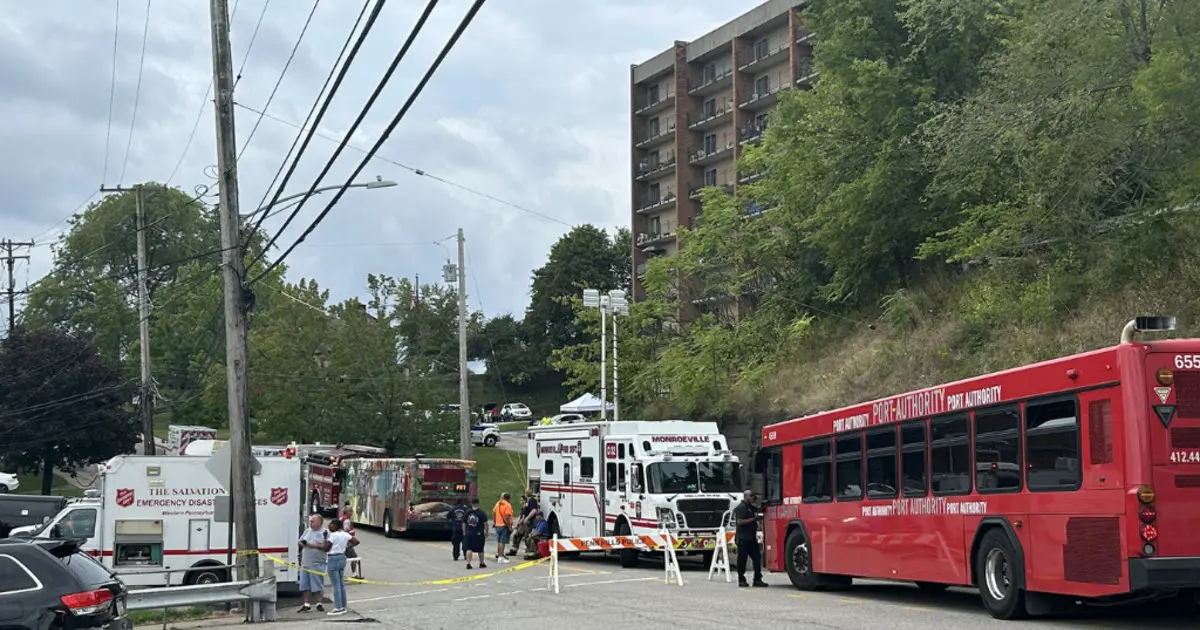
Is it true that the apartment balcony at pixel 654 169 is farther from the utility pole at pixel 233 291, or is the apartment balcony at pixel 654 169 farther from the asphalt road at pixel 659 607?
the utility pole at pixel 233 291

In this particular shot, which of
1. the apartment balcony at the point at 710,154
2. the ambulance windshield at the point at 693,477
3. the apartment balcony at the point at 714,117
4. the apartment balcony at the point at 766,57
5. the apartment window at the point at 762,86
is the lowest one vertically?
the ambulance windshield at the point at 693,477

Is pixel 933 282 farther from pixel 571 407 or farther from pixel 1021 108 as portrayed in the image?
pixel 571 407

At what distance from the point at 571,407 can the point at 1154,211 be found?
32.9 m

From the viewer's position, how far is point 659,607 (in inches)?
704

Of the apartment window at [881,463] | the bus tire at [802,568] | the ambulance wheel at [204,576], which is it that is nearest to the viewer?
the apartment window at [881,463]

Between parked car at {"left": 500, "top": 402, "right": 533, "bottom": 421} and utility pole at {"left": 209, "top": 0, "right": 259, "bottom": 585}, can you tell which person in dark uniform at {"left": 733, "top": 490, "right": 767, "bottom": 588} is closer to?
utility pole at {"left": 209, "top": 0, "right": 259, "bottom": 585}

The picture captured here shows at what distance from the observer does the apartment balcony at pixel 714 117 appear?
3339 inches

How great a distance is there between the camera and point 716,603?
1828 cm

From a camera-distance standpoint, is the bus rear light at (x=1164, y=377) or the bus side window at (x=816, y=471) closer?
the bus rear light at (x=1164, y=377)

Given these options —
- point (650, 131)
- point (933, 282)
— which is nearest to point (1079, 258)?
point (933, 282)

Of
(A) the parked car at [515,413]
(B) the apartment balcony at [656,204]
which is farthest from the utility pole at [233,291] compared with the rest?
(A) the parked car at [515,413]

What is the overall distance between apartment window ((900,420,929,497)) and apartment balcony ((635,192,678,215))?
72081mm

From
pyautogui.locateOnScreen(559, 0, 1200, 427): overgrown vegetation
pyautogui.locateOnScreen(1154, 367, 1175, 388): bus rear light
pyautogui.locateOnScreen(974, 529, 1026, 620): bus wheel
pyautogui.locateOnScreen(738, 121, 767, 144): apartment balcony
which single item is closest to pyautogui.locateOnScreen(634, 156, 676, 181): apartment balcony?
pyautogui.locateOnScreen(738, 121, 767, 144): apartment balcony

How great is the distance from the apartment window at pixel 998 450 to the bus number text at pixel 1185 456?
2.13m
